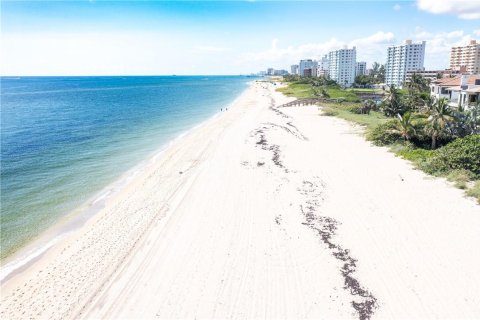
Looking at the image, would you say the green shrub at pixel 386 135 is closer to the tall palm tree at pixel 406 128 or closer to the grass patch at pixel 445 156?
the grass patch at pixel 445 156

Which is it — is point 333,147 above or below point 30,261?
above

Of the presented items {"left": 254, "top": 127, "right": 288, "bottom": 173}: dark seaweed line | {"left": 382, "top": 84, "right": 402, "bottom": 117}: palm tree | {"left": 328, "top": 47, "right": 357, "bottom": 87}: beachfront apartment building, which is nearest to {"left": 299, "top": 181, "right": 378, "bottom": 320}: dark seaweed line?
{"left": 254, "top": 127, "right": 288, "bottom": 173}: dark seaweed line

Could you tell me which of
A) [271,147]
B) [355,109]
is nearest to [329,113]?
[355,109]

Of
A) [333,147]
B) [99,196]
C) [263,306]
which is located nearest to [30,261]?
[99,196]

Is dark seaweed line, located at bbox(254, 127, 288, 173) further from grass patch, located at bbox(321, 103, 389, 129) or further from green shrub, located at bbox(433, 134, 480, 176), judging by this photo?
grass patch, located at bbox(321, 103, 389, 129)

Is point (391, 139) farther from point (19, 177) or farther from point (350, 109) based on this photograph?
point (19, 177)

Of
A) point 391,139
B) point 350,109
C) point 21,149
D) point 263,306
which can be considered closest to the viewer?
point 263,306
